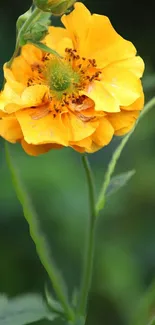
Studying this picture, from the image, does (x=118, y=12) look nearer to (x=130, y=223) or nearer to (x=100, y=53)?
(x=130, y=223)

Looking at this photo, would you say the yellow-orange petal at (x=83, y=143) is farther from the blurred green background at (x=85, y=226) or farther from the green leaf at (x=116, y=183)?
the blurred green background at (x=85, y=226)

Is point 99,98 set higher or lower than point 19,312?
higher

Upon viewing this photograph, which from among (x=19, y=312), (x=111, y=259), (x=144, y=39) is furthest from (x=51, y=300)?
(x=144, y=39)

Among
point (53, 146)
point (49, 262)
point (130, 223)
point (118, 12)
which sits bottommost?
point (130, 223)

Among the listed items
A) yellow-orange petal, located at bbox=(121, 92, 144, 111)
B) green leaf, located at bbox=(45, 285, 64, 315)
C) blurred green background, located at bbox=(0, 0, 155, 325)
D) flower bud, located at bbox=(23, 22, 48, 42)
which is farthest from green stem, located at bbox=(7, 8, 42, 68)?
blurred green background, located at bbox=(0, 0, 155, 325)

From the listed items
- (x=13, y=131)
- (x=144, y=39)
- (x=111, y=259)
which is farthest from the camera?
(x=144, y=39)

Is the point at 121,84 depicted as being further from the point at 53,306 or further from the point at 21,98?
the point at 53,306
